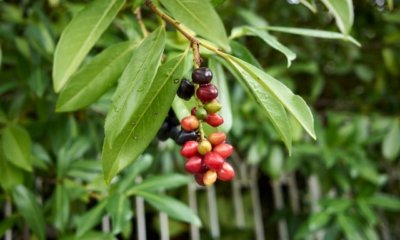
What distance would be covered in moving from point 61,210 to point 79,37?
0.64 meters

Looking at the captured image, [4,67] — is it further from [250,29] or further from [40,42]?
[250,29]

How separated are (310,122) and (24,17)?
1.11m

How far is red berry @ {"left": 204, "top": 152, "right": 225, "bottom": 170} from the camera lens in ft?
2.19

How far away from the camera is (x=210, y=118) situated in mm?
689

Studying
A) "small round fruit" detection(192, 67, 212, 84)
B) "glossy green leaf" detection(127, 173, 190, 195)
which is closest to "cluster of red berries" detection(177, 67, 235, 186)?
"small round fruit" detection(192, 67, 212, 84)

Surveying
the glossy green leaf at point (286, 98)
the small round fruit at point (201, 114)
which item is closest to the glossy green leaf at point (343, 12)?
the glossy green leaf at point (286, 98)

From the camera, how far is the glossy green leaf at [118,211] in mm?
1128

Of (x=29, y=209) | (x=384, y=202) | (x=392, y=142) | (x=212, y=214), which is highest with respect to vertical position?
(x=29, y=209)

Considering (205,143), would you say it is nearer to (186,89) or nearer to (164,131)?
(186,89)

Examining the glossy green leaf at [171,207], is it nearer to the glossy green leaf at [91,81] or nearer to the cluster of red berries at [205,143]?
the glossy green leaf at [91,81]

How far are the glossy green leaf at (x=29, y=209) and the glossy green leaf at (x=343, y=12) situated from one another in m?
0.89

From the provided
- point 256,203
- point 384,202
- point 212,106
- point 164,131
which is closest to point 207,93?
point 212,106

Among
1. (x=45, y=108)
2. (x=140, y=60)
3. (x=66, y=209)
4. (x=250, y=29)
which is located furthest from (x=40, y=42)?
(x=140, y=60)

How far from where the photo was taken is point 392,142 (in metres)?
1.86
